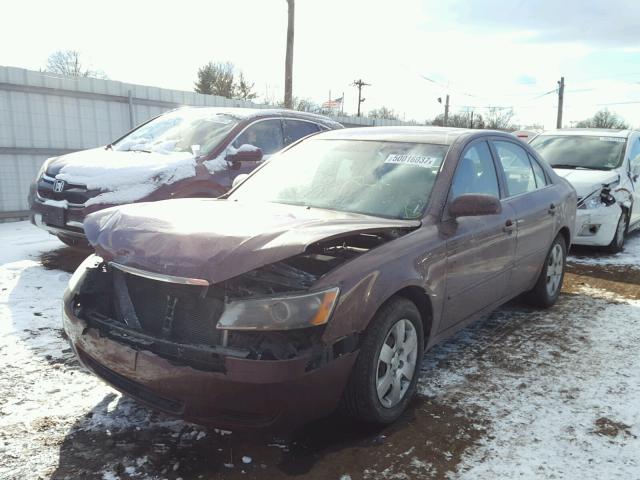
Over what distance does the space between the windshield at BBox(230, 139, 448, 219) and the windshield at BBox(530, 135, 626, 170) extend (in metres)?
4.97

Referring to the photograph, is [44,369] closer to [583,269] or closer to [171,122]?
[171,122]

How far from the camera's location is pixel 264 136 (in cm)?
689

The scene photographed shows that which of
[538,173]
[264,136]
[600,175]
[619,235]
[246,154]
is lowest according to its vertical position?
[619,235]

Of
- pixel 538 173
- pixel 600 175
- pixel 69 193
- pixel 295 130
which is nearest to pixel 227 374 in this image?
pixel 538 173

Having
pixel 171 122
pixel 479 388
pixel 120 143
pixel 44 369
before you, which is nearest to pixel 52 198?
pixel 120 143

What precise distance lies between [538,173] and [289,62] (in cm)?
1319

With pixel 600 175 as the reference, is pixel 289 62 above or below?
above

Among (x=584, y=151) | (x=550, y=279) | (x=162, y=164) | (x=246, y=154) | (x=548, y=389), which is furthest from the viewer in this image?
(x=584, y=151)

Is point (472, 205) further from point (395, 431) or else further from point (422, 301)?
point (395, 431)

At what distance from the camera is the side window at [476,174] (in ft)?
12.3

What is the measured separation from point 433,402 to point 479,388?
38 centimetres

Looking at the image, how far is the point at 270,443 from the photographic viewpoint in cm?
285

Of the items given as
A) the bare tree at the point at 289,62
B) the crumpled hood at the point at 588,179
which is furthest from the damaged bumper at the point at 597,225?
the bare tree at the point at 289,62

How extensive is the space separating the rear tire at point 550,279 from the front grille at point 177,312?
3.48 metres
